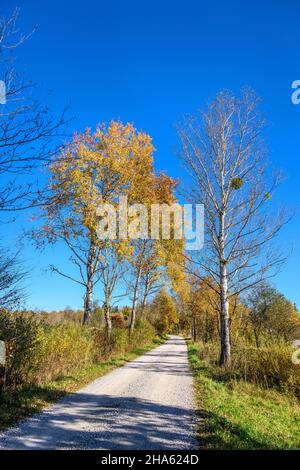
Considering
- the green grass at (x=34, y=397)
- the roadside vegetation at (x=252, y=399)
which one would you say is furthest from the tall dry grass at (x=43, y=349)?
the roadside vegetation at (x=252, y=399)

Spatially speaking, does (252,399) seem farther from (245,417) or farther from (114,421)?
(114,421)

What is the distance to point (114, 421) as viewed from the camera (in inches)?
276

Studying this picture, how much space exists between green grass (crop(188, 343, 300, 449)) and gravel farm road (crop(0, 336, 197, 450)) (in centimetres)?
34

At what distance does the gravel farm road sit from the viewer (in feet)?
18.6

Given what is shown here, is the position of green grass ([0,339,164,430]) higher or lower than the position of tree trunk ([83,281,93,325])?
lower

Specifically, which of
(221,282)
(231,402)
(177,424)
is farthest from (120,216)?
(177,424)

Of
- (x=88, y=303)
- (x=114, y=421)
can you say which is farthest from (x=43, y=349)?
(x=88, y=303)

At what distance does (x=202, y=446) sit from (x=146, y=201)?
45.6 ft

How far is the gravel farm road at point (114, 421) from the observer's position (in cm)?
566

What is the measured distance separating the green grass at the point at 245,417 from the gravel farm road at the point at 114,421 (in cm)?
34

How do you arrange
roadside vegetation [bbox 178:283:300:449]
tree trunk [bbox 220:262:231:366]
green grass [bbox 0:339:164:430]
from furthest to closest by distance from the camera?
tree trunk [bbox 220:262:231:366]
green grass [bbox 0:339:164:430]
roadside vegetation [bbox 178:283:300:449]

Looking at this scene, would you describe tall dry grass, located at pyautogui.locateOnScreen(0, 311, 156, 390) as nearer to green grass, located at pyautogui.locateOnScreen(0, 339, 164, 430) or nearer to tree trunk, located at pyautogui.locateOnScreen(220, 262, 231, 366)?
green grass, located at pyautogui.locateOnScreen(0, 339, 164, 430)

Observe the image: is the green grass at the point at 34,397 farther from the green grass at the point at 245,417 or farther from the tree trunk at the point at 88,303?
the tree trunk at the point at 88,303

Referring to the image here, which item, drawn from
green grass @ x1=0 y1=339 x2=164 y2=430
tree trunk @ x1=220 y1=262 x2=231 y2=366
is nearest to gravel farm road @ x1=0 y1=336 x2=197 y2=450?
green grass @ x1=0 y1=339 x2=164 y2=430
